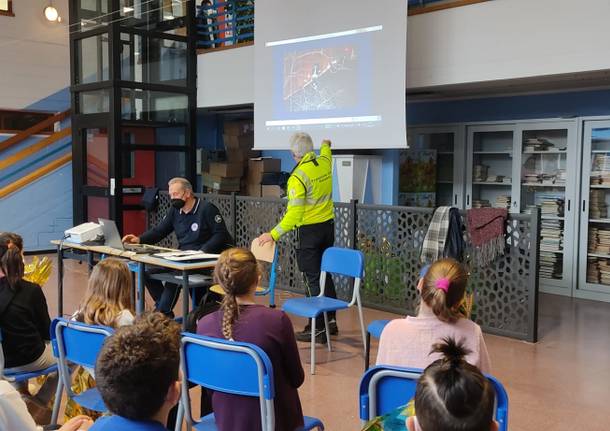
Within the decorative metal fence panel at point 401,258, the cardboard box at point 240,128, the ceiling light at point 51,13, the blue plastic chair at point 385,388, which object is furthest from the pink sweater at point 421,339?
the ceiling light at point 51,13

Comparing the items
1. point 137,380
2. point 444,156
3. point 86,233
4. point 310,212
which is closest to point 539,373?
point 310,212

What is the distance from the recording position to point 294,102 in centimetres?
701

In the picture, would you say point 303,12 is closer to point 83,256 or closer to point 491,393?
point 83,256

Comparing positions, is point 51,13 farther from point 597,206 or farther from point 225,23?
point 597,206

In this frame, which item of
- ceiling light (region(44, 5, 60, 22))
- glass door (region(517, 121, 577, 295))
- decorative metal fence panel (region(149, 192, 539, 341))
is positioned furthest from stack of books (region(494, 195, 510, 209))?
ceiling light (region(44, 5, 60, 22))

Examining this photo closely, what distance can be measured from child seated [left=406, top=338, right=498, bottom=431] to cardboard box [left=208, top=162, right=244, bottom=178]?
7762mm

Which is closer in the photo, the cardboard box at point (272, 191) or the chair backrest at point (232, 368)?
the chair backrest at point (232, 368)

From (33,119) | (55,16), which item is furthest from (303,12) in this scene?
(33,119)

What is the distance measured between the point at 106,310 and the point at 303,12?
16.1 feet

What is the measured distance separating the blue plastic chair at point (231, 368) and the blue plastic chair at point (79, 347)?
1.22ft

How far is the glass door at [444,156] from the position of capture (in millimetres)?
7492

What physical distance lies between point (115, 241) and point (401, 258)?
103 inches

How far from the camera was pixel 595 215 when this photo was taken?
6551 millimetres

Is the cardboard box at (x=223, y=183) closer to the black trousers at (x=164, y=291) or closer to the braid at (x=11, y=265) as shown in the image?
the black trousers at (x=164, y=291)
